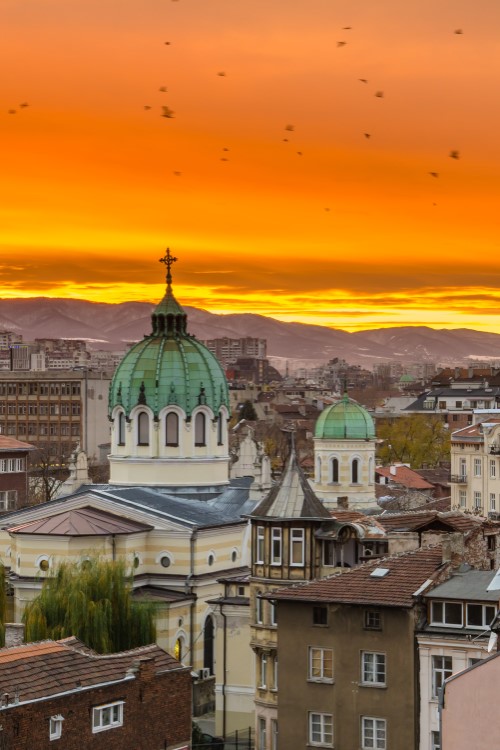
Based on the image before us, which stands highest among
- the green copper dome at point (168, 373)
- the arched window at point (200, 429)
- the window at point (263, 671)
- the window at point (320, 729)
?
the green copper dome at point (168, 373)

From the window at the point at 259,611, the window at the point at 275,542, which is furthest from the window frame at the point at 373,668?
Result: the window at the point at 275,542

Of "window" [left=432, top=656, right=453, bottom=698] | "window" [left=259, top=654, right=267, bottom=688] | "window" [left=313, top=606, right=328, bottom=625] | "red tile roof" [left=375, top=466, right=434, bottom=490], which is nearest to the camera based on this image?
"window" [left=432, top=656, right=453, bottom=698]

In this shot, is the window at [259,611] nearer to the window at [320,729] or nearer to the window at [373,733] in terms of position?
the window at [320,729]

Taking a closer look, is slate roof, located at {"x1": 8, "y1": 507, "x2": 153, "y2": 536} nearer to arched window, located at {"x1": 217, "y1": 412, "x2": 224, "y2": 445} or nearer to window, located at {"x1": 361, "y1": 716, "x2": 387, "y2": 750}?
arched window, located at {"x1": 217, "y1": 412, "x2": 224, "y2": 445}

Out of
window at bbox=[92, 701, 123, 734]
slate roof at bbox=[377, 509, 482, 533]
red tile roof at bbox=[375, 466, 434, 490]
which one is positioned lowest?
window at bbox=[92, 701, 123, 734]

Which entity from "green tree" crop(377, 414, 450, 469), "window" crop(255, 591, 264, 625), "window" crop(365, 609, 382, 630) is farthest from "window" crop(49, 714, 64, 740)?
"green tree" crop(377, 414, 450, 469)

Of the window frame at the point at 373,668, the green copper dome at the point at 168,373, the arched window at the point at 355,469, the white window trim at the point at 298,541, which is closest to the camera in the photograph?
the window frame at the point at 373,668

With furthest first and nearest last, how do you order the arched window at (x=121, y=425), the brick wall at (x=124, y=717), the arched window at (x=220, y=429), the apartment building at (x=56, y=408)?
the apartment building at (x=56, y=408)
the arched window at (x=220, y=429)
the arched window at (x=121, y=425)
the brick wall at (x=124, y=717)

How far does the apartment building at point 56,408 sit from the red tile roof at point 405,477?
58620mm

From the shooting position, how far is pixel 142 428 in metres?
82.1

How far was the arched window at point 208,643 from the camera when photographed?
7475 centimetres

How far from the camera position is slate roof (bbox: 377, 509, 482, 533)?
62.2 m

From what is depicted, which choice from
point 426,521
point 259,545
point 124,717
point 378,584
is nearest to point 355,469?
point 426,521

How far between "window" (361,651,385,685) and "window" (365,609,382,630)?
2.19ft
